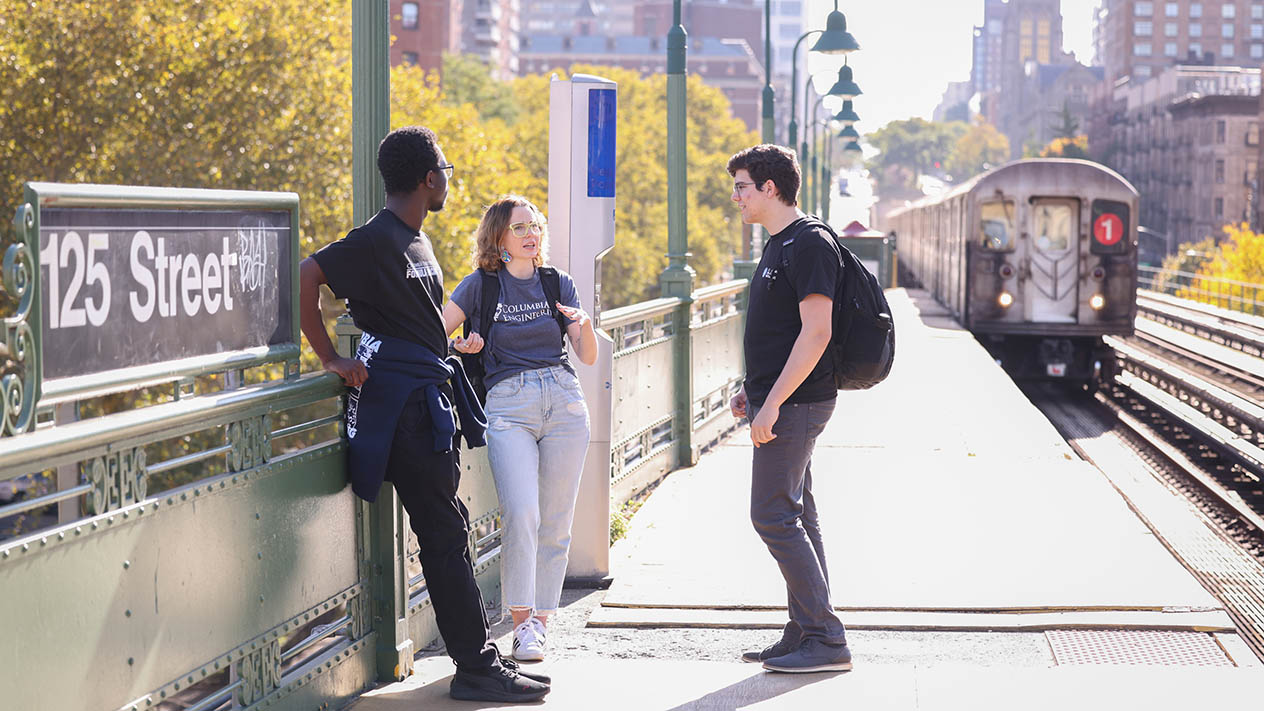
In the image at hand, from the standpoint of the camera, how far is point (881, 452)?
41.7ft

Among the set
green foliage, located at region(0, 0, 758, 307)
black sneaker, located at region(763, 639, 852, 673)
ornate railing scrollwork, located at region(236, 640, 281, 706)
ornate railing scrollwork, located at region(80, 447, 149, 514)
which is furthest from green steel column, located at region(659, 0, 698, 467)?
green foliage, located at region(0, 0, 758, 307)

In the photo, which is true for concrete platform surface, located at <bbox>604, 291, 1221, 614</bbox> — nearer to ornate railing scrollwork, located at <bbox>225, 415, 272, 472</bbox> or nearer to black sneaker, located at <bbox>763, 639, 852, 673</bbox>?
black sneaker, located at <bbox>763, 639, 852, 673</bbox>

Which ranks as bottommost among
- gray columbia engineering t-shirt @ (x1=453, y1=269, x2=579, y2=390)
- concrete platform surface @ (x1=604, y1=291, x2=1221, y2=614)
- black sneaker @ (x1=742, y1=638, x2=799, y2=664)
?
concrete platform surface @ (x1=604, y1=291, x2=1221, y2=614)

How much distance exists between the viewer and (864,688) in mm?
5789

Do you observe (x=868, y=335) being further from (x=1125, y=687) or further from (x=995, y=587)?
(x=995, y=587)

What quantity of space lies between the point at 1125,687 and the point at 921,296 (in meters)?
39.3

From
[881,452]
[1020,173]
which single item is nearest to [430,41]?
[1020,173]

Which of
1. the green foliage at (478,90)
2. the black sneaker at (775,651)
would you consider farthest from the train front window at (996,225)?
the green foliage at (478,90)

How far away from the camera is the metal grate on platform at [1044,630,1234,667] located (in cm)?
627

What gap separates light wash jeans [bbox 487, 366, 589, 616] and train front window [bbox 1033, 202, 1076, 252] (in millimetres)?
19269

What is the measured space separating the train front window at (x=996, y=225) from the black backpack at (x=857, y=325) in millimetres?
19510

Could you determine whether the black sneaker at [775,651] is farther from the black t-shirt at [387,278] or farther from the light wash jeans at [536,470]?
the black t-shirt at [387,278]

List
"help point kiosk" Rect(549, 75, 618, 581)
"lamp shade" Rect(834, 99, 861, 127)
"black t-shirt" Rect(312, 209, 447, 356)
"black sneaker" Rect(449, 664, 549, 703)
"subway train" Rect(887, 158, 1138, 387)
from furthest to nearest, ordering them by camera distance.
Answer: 1. "lamp shade" Rect(834, 99, 861, 127)
2. "subway train" Rect(887, 158, 1138, 387)
3. "help point kiosk" Rect(549, 75, 618, 581)
4. "black sneaker" Rect(449, 664, 549, 703)
5. "black t-shirt" Rect(312, 209, 447, 356)

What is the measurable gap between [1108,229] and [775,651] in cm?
1931
